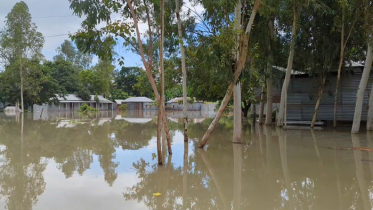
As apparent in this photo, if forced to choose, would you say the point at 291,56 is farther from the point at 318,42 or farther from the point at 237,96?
the point at 237,96


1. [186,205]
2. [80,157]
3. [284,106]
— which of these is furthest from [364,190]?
[284,106]

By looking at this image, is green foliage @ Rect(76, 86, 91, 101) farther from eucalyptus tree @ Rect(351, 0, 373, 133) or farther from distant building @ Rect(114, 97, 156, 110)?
eucalyptus tree @ Rect(351, 0, 373, 133)

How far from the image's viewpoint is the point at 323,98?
18844 mm

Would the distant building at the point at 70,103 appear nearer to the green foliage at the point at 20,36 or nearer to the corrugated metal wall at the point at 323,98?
the green foliage at the point at 20,36

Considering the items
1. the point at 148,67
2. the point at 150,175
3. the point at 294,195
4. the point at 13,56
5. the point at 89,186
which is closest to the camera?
the point at 294,195

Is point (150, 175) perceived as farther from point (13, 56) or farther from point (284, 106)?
point (13, 56)

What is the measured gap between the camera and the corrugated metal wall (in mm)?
17984

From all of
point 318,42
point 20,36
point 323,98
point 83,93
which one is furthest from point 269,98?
point 83,93

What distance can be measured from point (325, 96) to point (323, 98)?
17cm

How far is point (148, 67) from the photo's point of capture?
22.7ft

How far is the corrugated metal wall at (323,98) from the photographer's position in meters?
18.0

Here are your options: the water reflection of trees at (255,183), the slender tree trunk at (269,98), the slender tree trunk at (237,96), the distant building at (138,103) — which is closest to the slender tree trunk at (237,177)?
the water reflection of trees at (255,183)

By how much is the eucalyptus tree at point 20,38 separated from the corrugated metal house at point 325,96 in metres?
27.6

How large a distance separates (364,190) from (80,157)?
6.62 metres
